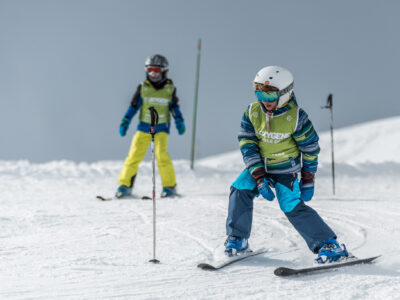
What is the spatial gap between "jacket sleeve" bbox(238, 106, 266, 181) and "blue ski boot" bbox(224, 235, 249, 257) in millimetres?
507

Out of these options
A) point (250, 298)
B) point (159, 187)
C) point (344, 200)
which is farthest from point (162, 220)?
point (159, 187)

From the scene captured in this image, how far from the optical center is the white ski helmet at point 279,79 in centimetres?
348

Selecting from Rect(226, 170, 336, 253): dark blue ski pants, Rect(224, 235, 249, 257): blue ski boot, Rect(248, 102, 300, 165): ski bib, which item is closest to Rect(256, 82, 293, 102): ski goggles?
Rect(248, 102, 300, 165): ski bib

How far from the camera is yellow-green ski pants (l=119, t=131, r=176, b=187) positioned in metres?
7.25

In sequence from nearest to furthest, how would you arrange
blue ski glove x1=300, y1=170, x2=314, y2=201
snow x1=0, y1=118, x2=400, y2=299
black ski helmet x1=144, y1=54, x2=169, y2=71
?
snow x1=0, y1=118, x2=400, y2=299, blue ski glove x1=300, y1=170, x2=314, y2=201, black ski helmet x1=144, y1=54, x2=169, y2=71

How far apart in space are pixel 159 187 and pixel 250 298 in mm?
6851

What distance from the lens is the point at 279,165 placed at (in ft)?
11.8

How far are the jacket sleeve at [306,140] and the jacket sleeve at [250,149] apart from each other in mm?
319

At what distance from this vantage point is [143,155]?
7.37 metres

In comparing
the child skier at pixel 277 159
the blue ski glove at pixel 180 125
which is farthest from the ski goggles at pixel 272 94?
the blue ski glove at pixel 180 125

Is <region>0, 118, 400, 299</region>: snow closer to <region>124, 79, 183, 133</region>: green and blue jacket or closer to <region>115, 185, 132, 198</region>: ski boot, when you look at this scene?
<region>115, 185, 132, 198</region>: ski boot

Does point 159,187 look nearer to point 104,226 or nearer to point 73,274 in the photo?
point 104,226

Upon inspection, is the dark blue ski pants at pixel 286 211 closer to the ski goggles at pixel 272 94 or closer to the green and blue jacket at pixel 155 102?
the ski goggles at pixel 272 94

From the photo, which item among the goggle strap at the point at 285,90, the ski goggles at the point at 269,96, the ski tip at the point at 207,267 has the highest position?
the goggle strap at the point at 285,90
